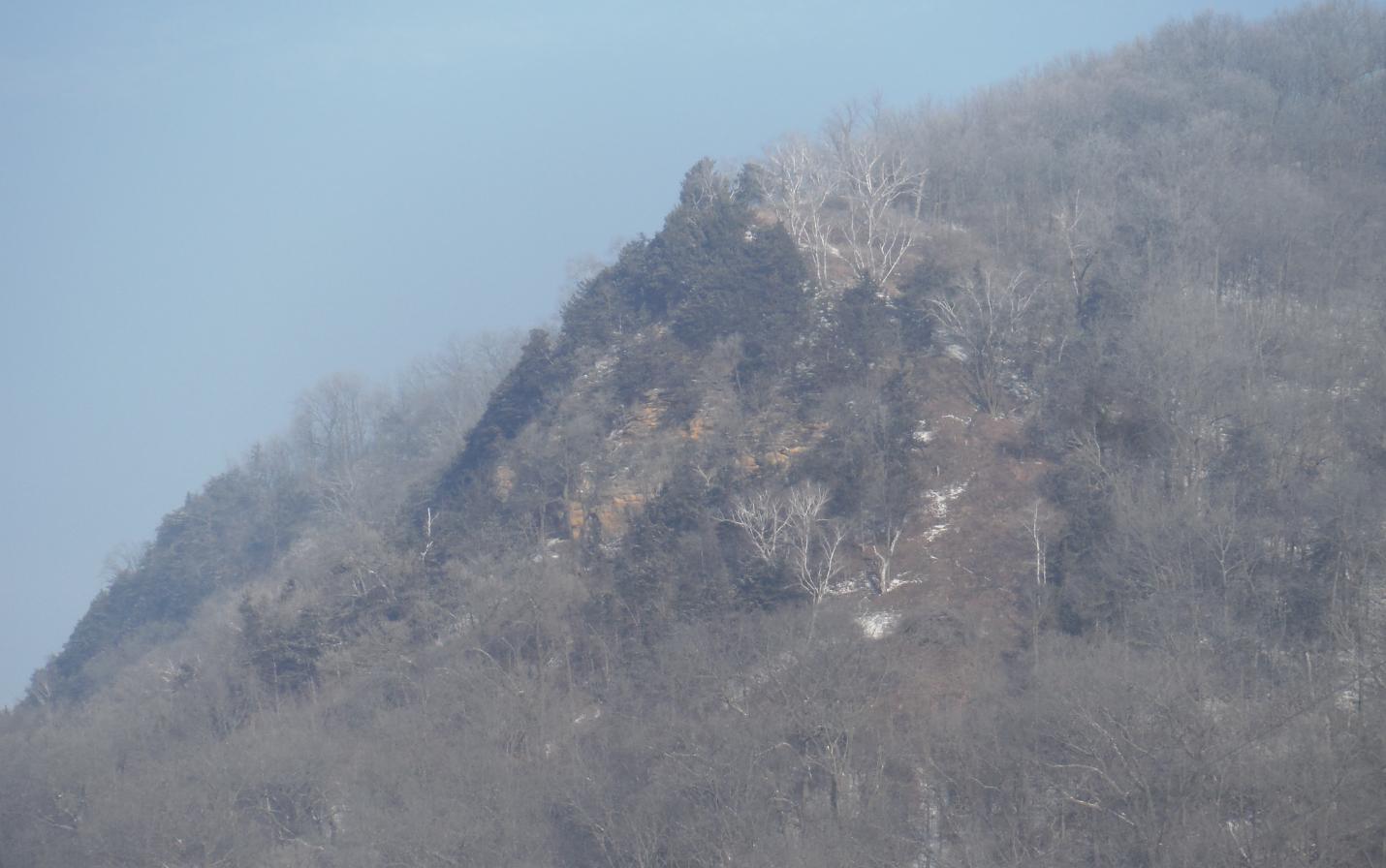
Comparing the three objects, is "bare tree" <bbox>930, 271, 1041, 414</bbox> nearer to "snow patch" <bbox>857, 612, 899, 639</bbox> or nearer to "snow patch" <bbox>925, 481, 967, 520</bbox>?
"snow patch" <bbox>925, 481, 967, 520</bbox>

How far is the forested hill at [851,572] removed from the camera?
22234mm

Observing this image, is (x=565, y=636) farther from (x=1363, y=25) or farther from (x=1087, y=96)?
(x=1363, y=25)

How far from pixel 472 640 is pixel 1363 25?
199ft

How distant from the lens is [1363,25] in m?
61.6

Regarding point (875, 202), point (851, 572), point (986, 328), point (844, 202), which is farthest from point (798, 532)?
point (844, 202)

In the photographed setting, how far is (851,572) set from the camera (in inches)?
1315

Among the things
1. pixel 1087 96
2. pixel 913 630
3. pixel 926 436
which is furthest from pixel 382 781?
pixel 1087 96

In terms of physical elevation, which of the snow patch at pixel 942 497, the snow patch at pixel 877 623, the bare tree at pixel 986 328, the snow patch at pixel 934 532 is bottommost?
the snow patch at pixel 877 623

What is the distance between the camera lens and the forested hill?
22234 millimetres

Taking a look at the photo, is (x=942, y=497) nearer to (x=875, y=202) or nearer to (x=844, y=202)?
(x=875, y=202)

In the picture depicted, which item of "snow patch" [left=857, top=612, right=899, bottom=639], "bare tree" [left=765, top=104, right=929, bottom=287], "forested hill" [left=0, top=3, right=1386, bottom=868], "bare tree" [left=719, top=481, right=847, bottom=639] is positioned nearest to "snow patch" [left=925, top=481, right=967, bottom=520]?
"forested hill" [left=0, top=3, right=1386, bottom=868]


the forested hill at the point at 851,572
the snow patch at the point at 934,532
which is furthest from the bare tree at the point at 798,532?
the snow patch at the point at 934,532

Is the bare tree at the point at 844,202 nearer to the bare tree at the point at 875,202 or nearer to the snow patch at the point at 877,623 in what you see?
the bare tree at the point at 875,202

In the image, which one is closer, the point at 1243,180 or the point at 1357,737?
the point at 1357,737
